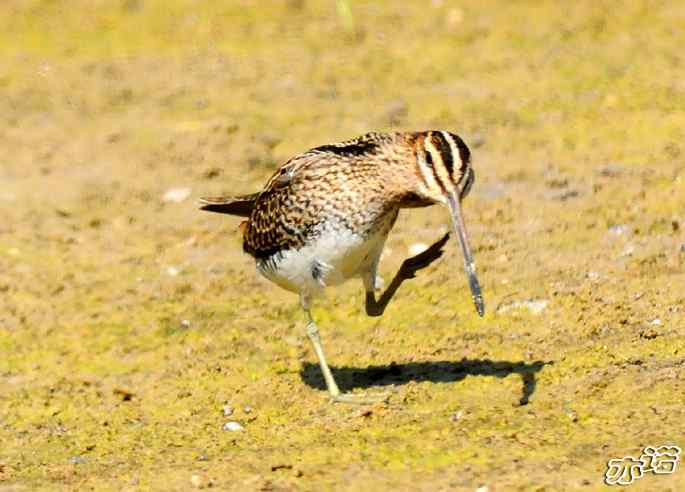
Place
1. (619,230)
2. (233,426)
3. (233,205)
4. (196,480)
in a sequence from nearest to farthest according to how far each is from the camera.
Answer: (196,480) → (233,426) → (233,205) → (619,230)

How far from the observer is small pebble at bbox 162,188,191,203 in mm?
12109

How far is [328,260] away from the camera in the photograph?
8078 millimetres

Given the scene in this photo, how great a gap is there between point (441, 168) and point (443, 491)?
5.47 ft

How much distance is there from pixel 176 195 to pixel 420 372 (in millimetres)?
4054

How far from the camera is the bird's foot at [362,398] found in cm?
830

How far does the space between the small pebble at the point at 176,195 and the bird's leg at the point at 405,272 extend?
3513 millimetres

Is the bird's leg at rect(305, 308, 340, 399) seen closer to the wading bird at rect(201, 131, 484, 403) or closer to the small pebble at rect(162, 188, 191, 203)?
the wading bird at rect(201, 131, 484, 403)

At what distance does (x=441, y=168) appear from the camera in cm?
755

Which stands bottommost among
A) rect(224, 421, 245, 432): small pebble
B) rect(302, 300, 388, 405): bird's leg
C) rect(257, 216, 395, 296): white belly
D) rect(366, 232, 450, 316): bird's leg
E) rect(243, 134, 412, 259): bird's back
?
rect(224, 421, 245, 432): small pebble

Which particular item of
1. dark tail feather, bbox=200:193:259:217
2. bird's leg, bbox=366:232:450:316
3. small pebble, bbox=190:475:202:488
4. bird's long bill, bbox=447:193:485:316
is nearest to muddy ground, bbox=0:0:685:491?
small pebble, bbox=190:475:202:488

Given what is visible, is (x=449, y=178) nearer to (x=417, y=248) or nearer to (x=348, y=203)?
(x=348, y=203)

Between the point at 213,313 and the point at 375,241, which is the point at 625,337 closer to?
the point at 375,241

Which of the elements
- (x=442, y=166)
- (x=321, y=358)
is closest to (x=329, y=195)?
(x=442, y=166)

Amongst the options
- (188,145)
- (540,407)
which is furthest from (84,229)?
(540,407)
